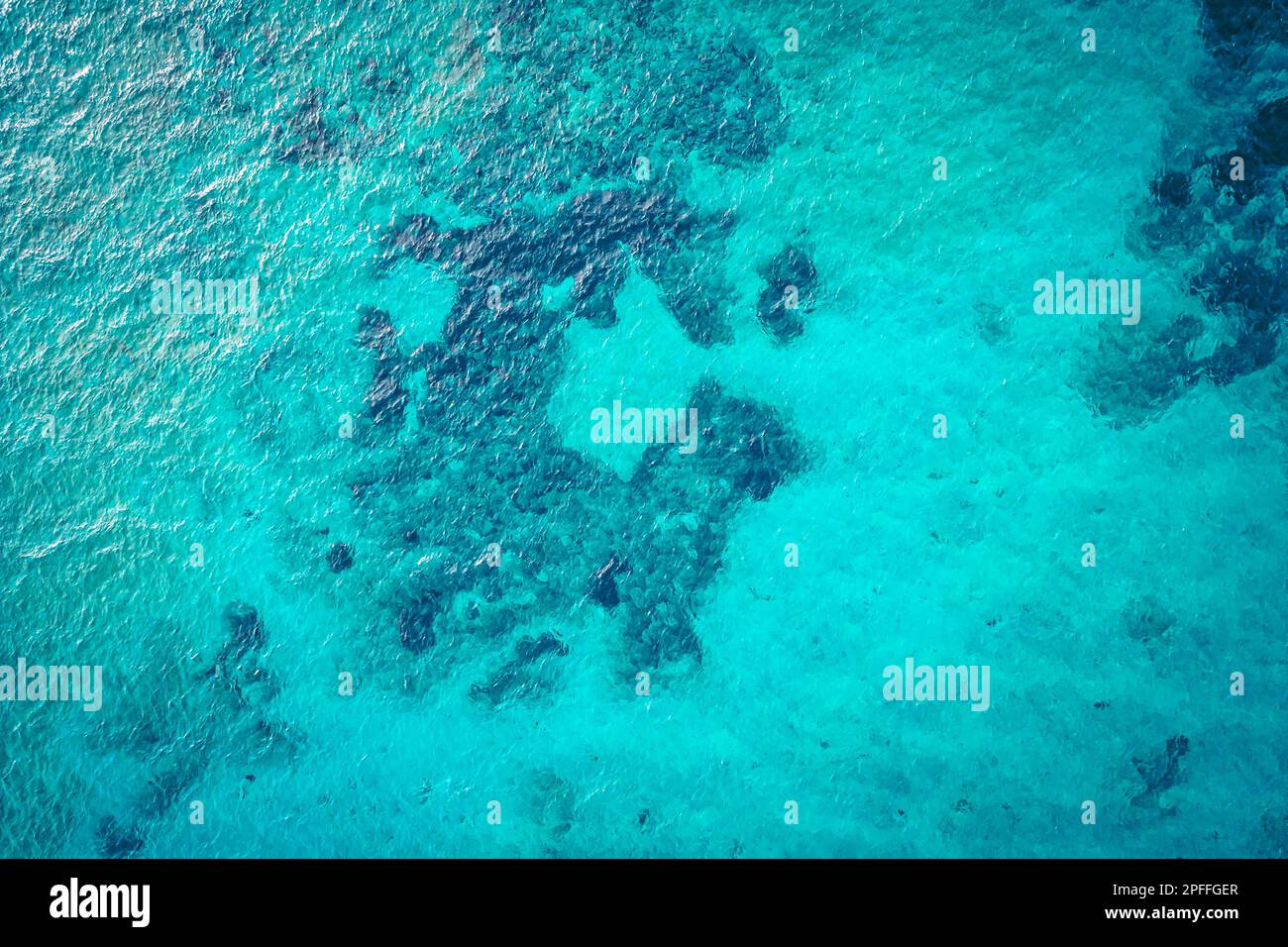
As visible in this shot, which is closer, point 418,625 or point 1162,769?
point 1162,769

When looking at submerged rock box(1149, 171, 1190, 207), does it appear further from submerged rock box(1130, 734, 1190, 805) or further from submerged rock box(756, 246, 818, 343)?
submerged rock box(1130, 734, 1190, 805)

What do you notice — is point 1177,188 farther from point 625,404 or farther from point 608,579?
point 608,579

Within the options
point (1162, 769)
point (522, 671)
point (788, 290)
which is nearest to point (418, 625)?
point (522, 671)

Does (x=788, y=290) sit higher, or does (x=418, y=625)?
(x=788, y=290)

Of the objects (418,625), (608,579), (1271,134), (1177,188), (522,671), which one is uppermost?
(1271,134)

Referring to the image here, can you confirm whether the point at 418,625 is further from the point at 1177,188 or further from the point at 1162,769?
the point at 1177,188

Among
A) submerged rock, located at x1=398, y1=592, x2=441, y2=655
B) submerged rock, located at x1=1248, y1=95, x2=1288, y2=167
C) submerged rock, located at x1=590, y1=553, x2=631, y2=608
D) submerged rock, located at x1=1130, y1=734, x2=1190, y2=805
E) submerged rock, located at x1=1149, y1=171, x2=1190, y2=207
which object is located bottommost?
submerged rock, located at x1=1130, y1=734, x2=1190, y2=805

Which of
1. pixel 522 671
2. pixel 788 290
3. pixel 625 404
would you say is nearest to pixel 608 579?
pixel 522 671

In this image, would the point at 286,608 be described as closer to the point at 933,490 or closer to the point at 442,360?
the point at 442,360

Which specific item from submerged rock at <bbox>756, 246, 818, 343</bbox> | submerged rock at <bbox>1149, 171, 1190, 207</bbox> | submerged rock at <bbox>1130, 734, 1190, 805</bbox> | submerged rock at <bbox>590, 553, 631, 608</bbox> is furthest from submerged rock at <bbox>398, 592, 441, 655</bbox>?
submerged rock at <bbox>1149, 171, 1190, 207</bbox>
